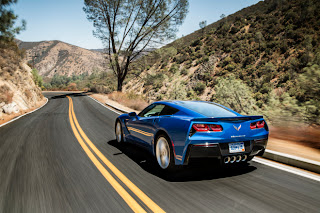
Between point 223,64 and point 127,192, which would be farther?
point 223,64

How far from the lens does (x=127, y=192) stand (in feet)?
11.3

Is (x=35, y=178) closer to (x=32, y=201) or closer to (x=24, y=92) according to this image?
(x=32, y=201)

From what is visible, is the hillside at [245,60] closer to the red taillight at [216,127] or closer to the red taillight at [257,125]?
the red taillight at [257,125]

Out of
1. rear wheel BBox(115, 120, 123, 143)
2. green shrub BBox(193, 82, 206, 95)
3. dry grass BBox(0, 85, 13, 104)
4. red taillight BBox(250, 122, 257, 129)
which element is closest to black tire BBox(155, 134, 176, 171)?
red taillight BBox(250, 122, 257, 129)

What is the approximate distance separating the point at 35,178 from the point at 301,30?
44.1 meters

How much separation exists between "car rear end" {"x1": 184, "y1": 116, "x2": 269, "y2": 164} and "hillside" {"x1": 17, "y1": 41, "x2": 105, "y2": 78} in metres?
128

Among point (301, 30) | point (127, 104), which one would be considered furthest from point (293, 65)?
point (127, 104)

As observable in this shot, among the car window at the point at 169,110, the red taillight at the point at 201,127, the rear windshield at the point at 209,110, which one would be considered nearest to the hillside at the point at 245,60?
the rear windshield at the point at 209,110

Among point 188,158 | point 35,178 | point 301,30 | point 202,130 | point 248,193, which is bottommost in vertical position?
point 35,178

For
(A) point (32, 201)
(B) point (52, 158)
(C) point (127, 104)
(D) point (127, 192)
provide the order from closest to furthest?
(A) point (32, 201) < (D) point (127, 192) < (B) point (52, 158) < (C) point (127, 104)

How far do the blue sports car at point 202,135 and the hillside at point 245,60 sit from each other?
25.9 feet

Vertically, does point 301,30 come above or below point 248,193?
above

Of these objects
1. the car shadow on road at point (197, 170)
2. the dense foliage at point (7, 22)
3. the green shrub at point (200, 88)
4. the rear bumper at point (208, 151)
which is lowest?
the green shrub at point (200, 88)

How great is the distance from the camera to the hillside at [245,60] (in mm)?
23730
